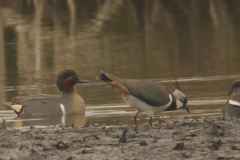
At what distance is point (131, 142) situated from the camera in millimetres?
6375

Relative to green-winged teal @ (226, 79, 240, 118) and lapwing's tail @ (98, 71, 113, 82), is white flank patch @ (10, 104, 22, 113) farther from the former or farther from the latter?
green-winged teal @ (226, 79, 240, 118)

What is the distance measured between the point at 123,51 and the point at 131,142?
13.2m

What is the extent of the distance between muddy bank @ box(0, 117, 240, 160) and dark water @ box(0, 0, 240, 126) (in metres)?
2.26

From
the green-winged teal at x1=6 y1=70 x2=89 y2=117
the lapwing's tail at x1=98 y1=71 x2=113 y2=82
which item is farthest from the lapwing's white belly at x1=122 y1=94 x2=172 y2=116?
the green-winged teal at x1=6 y1=70 x2=89 y2=117

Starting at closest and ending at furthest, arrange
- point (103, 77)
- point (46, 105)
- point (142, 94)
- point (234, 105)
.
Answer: point (103, 77)
point (142, 94)
point (234, 105)
point (46, 105)

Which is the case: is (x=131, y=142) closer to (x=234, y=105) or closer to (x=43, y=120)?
(x=234, y=105)

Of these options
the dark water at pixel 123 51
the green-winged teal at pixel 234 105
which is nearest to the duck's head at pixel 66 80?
the dark water at pixel 123 51

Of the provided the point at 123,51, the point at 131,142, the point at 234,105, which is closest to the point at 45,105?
the point at 234,105

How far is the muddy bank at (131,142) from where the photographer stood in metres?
5.86

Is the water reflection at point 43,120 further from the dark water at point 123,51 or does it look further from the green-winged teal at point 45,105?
the green-winged teal at point 45,105

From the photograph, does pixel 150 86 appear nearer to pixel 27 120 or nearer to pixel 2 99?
pixel 27 120

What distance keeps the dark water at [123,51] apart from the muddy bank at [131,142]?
2.26m

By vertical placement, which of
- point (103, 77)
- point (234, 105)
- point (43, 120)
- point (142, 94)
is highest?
point (103, 77)

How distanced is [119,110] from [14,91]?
3733 mm
